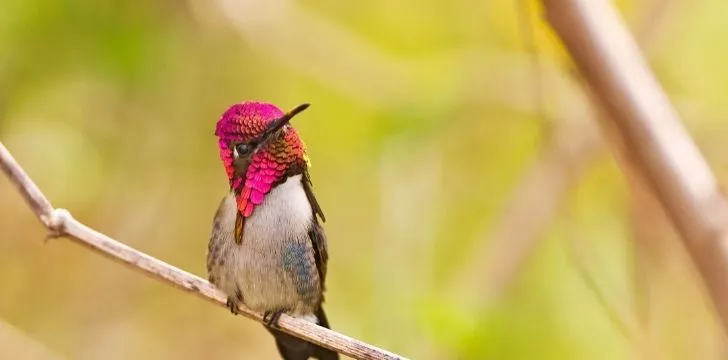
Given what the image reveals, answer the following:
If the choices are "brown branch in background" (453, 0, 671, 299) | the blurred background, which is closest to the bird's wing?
the blurred background

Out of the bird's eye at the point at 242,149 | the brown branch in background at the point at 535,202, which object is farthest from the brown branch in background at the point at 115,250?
the brown branch in background at the point at 535,202

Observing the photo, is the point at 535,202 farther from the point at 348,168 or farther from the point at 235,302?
the point at 235,302

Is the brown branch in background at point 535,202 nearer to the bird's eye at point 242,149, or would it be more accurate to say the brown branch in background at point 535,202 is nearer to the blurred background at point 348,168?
the blurred background at point 348,168

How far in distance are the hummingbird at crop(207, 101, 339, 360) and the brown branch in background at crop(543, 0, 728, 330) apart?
22 cm

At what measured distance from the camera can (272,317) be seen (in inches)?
31.8

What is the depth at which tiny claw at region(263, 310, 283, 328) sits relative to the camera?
798 mm

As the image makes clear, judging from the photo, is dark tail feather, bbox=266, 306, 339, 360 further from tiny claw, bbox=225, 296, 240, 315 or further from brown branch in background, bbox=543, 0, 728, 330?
brown branch in background, bbox=543, 0, 728, 330

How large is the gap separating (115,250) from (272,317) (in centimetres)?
15

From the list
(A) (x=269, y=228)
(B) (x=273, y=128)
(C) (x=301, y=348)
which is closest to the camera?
(B) (x=273, y=128)

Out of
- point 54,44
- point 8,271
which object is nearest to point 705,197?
point 54,44

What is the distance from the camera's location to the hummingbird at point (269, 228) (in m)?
0.66

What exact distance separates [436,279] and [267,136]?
1374 mm

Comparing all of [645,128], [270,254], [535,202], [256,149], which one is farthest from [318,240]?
[535,202]

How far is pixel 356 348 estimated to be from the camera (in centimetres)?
74
